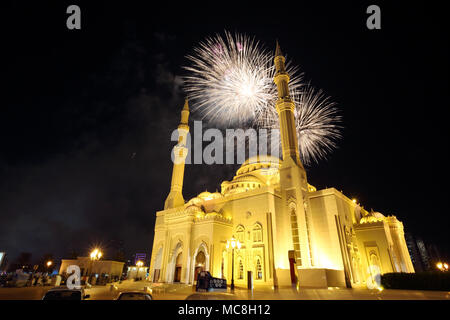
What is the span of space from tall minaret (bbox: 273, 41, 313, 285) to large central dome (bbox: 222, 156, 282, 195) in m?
10.4

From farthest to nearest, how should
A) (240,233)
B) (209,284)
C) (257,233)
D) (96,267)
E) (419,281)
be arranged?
(96,267) < (240,233) < (257,233) < (419,281) < (209,284)

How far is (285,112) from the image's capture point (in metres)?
32.2

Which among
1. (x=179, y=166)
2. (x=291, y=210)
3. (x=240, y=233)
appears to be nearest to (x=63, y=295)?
(x=240, y=233)

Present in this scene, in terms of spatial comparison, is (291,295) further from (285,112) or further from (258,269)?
(285,112)

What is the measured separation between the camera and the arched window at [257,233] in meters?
27.1

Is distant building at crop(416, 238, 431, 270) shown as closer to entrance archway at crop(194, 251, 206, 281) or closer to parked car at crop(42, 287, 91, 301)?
entrance archway at crop(194, 251, 206, 281)

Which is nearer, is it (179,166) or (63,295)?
(63,295)

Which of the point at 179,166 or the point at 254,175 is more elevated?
the point at 254,175

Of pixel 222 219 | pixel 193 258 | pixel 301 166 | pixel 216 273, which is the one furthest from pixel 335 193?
pixel 193 258

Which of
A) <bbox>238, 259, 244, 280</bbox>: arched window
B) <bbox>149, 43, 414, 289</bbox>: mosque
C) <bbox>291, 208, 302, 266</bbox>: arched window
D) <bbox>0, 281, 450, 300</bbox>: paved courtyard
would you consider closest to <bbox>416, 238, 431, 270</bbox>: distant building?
<bbox>149, 43, 414, 289</bbox>: mosque

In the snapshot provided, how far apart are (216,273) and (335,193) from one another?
1575 centimetres

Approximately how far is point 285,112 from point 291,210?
12.8 m

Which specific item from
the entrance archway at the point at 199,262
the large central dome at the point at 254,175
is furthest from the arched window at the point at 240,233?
the large central dome at the point at 254,175
